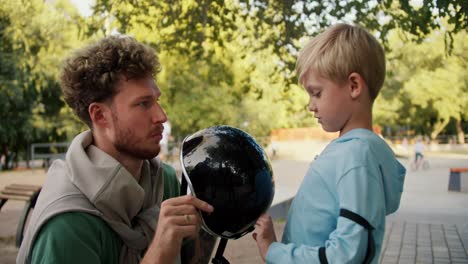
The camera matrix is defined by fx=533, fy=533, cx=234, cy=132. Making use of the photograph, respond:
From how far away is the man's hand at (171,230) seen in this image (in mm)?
1690

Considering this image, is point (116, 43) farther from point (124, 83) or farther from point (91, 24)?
point (91, 24)

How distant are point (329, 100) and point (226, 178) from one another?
45 cm

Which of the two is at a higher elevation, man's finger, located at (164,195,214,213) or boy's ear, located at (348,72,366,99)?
boy's ear, located at (348,72,366,99)

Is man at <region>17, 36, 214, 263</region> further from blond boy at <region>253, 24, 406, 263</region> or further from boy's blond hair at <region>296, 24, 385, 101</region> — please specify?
boy's blond hair at <region>296, 24, 385, 101</region>

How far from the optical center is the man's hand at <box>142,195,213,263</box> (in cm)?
169

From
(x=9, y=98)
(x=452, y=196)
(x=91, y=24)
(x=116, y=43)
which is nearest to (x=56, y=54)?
(x=9, y=98)

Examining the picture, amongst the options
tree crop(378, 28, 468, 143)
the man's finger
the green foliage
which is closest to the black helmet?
the man's finger

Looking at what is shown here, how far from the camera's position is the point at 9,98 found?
21.0 meters

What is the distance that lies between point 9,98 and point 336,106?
21.3 m

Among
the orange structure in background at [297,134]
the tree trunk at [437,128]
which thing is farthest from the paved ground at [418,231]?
the tree trunk at [437,128]

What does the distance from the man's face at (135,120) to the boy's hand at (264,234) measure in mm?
470

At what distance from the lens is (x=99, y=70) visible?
1.91 m

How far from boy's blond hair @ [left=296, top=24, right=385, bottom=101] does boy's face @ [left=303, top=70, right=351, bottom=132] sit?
0.02 meters

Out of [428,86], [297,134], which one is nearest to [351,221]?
[428,86]
